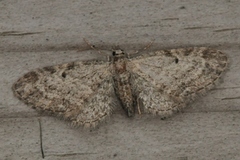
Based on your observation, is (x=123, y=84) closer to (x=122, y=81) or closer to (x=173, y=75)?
(x=122, y=81)

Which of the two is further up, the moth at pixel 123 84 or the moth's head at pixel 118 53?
the moth's head at pixel 118 53

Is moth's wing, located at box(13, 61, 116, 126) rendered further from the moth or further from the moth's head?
the moth's head

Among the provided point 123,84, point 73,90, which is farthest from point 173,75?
point 73,90

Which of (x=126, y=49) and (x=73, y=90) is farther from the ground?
(x=126, y=49)

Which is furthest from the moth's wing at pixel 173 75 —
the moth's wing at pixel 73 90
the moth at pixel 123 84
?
the moth's wing at pixel 73 90

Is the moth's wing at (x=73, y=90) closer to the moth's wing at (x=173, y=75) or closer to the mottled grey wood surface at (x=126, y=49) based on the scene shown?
the mottled grey wood surface at (x=126, y=49)

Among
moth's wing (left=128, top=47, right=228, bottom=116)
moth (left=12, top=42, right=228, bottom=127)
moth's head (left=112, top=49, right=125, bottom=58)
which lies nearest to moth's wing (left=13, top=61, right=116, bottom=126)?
moth (left=12, top=42, right=228, bottom=127)
